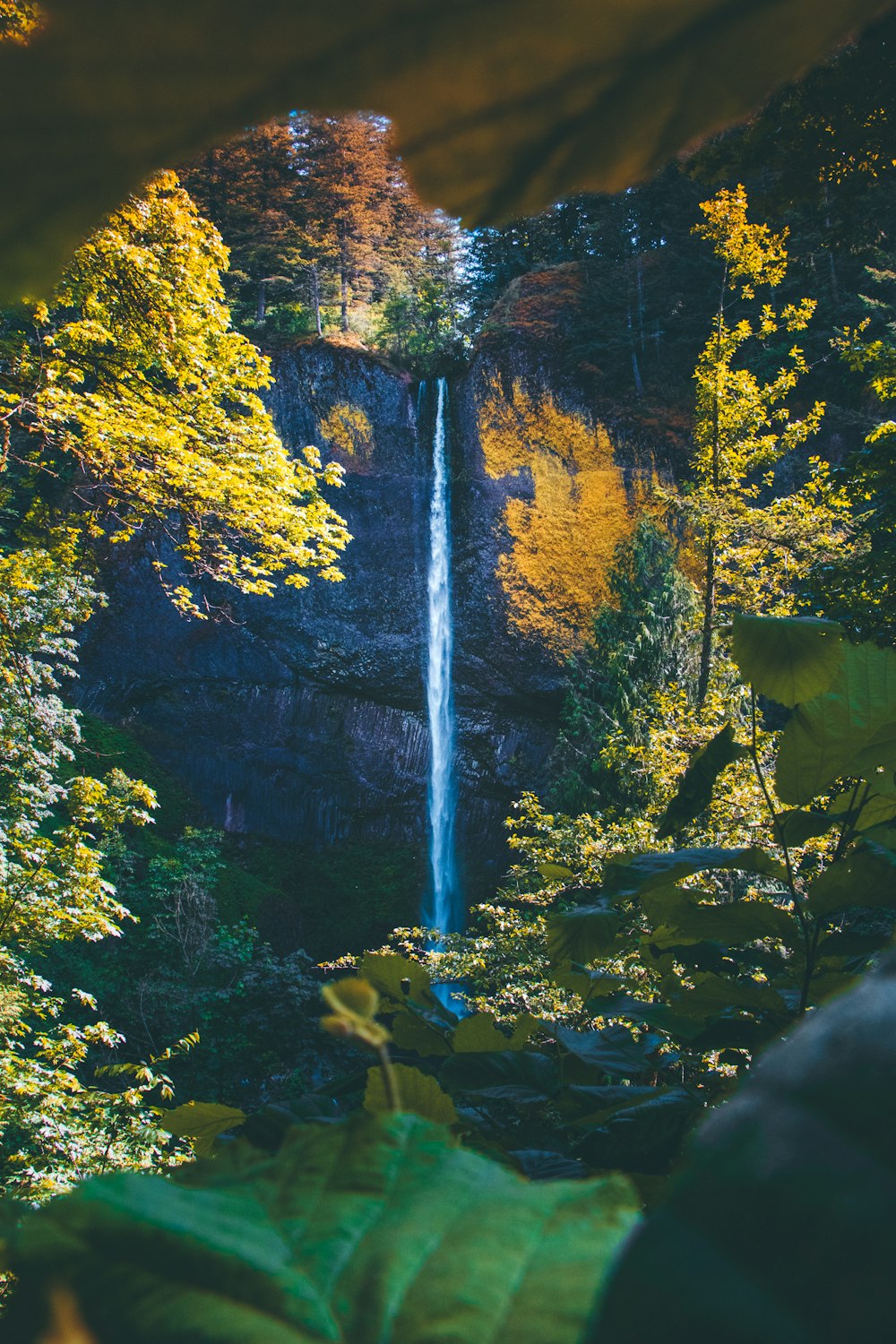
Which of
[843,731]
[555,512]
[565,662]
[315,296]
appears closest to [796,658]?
[843,731]

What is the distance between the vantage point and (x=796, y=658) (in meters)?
0.63

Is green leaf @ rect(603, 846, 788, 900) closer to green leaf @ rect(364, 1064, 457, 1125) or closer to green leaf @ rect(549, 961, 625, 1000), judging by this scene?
green leaf @ rect(549, 961, 625, 1000)

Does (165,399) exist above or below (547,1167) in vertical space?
above

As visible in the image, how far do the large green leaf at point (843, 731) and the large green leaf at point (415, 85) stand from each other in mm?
532

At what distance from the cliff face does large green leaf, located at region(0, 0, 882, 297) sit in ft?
35.3

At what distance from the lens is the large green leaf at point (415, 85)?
5.7 inches

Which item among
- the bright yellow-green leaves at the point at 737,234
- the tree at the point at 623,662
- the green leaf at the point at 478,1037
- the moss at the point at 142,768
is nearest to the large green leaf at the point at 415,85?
the green leaf at the point at 478,1037

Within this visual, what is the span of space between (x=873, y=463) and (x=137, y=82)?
3852 mm

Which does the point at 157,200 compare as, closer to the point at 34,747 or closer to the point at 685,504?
the point at 34,747

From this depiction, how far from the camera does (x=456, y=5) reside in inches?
6.3

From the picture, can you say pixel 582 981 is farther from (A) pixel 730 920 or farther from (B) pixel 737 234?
(B) pixel 737 234

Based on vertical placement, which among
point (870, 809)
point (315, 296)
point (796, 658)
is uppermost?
point (315, 296)

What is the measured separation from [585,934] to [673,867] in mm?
167

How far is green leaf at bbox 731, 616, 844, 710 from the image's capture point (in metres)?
0.62
